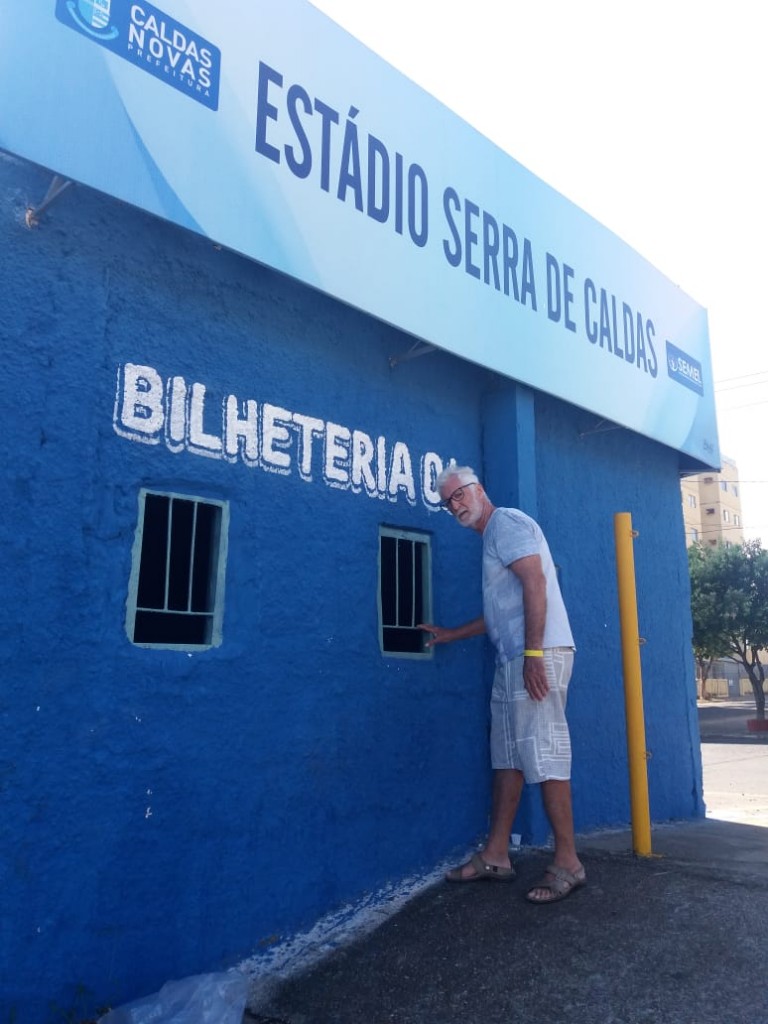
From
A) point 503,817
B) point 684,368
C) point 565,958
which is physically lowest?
point 565,958

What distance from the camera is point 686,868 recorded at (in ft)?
13.7

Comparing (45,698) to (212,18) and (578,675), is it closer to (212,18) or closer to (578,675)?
(212,18)

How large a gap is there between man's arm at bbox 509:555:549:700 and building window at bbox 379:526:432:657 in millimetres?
851

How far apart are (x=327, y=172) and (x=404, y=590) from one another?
2088 millimetres

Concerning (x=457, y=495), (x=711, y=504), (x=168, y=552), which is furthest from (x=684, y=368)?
(x=711, y=504)

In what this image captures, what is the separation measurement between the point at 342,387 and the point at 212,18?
1.67 m

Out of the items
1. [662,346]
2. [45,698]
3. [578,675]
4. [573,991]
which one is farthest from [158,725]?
[662,346]

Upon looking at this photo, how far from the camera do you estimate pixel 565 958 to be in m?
3.26

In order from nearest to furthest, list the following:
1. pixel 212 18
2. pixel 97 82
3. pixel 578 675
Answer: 1. pixel 97 82
2. pixel 212 18
3. pixel 578 675

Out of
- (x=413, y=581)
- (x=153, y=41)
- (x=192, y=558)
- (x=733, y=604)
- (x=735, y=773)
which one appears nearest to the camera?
(x=153, y=41)

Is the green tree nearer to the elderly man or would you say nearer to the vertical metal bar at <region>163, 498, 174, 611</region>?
the elderly man

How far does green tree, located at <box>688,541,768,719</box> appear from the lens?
23.0 m

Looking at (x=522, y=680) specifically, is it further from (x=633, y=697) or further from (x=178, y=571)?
(x=178, y=571)

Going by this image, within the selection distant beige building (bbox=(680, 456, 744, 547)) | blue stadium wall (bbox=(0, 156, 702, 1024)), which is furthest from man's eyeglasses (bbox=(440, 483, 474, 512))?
distant beige building (bbox=(680, 456, 744, 547))
